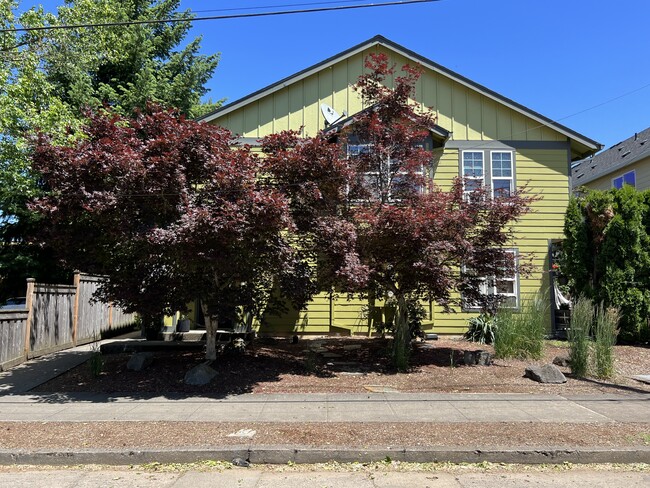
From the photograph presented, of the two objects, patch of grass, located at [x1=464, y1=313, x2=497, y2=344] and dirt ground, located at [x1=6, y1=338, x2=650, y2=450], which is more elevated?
patch of grass, located at [x1=464, y1=313, x2=497, y2=344]

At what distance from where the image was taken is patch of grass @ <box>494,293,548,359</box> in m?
10.4

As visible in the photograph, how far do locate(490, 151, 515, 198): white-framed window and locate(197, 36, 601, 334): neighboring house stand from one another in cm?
3

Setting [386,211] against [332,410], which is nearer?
[332,410]

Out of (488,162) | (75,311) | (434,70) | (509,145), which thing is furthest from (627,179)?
(75,311)

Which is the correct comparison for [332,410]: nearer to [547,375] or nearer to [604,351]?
[547,375]

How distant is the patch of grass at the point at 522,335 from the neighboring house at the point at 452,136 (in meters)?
3.88

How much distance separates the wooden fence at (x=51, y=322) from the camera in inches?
391

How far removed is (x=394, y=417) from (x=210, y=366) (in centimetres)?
426

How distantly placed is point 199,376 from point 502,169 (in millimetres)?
10808

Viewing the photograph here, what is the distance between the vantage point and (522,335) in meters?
10.4

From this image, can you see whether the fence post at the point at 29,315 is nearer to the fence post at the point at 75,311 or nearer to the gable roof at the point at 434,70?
the fence post at the point at 75,311

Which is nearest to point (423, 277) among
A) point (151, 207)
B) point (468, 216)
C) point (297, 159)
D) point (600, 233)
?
point (468, 216)

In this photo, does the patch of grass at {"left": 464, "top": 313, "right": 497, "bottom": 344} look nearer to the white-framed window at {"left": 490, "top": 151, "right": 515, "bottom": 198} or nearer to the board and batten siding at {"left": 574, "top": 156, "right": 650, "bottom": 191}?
the white-framed window at {"left": 490, "top": 151, "right": 515, "bottom": 198}

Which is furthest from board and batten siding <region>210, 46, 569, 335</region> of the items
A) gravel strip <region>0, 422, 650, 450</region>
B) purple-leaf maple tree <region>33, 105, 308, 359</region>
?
gravel strip <region>0, 422, 650, 450</region>
